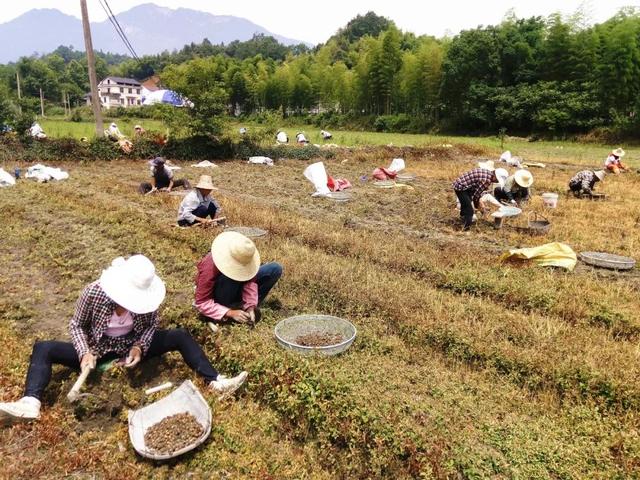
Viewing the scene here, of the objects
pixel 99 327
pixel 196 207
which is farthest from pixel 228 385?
pixel 196 207

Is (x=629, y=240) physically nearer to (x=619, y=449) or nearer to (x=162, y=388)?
(x=619, y=449)

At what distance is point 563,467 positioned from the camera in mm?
2621

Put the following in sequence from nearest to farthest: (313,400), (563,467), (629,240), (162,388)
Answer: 1. (563,467)
2. (313,400)
3. (162,388)
4. (629,240)

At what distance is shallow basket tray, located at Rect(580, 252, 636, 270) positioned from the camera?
5934 millimetres

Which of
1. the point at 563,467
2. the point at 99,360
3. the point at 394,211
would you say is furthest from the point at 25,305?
the point at 394,211

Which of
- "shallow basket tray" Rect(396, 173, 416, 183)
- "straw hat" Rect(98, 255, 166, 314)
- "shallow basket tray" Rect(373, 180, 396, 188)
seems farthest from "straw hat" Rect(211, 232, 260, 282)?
"shallow basket tray" Rect(396, 173, 416, 183)

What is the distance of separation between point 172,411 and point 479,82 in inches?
1403

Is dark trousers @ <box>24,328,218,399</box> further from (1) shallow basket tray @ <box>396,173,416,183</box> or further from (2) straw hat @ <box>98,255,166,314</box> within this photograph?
(1) shallow basket tray @ <box>396,173,416,183</box>

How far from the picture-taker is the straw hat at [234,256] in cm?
376

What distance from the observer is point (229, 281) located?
13.0 feet

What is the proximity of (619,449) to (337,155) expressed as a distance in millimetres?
16051

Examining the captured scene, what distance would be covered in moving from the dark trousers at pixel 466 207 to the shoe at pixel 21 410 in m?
6.44

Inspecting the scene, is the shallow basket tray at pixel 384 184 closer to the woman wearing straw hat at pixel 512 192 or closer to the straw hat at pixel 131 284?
the woman wearing straw hat at pixel 512 192

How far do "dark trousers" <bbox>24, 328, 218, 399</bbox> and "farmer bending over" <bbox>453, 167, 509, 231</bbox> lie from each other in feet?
17.6
